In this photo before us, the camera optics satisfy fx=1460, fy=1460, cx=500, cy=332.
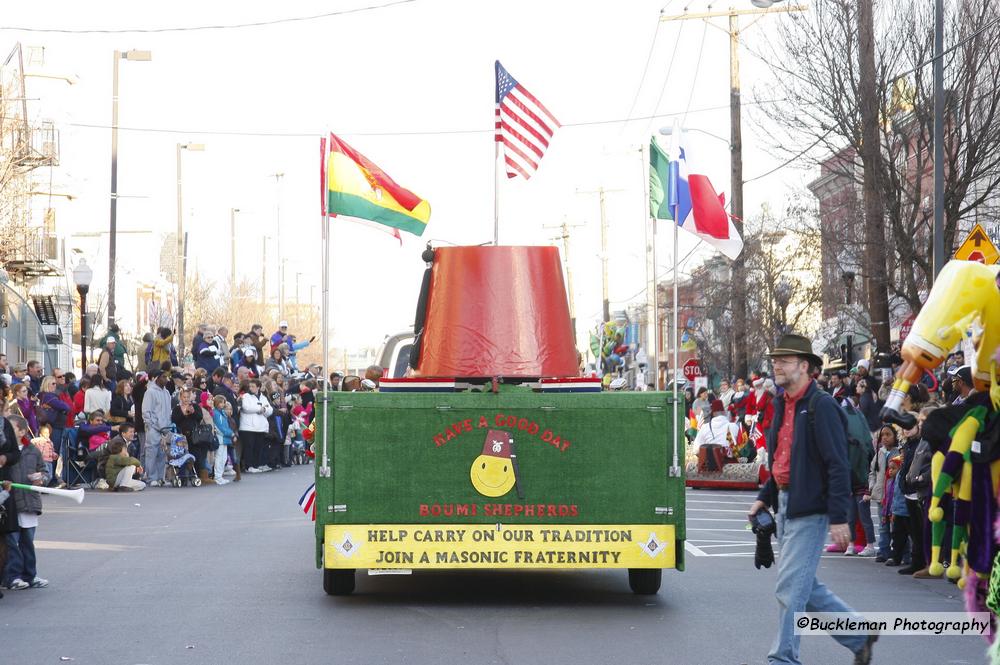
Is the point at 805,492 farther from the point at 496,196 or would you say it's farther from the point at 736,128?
the point at 736,128

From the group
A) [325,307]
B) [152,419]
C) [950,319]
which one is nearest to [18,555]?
[325,307]

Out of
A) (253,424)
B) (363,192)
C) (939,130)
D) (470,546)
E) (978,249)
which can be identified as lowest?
(253,424)

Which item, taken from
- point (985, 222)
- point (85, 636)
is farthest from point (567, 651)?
point (985, 222)

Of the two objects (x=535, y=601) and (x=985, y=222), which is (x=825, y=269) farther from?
(x=535, y=601)

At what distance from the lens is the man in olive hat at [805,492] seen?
8188 mm

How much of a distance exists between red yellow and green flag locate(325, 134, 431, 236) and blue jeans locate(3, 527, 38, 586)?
389 centimetres

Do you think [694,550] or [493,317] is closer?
[493,317]

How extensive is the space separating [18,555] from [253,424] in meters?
16.3

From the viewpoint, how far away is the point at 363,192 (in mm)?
13297

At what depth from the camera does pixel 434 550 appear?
1116 centimetres

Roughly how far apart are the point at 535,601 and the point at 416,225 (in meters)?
3.83

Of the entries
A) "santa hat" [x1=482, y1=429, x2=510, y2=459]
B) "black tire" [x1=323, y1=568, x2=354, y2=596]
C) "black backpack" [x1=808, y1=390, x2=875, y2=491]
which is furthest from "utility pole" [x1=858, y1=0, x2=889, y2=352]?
"black tire" [x1=323, y1=568, x2=354, y2=596]

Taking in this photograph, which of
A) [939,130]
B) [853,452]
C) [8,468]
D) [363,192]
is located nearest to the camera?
[853,452]

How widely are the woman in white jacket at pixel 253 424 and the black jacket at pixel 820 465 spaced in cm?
2093
